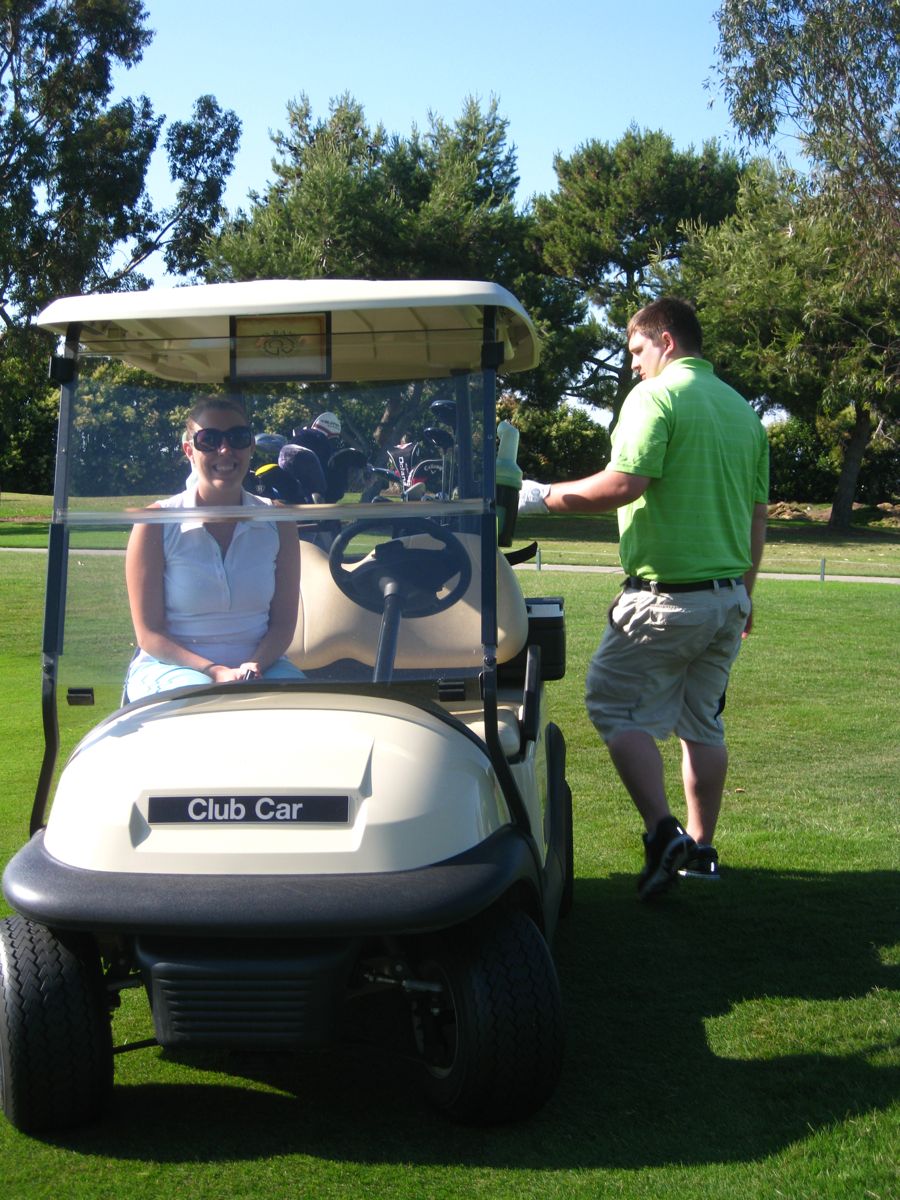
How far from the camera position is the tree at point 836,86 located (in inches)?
916

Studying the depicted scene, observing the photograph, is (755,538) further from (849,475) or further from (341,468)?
(849,475)

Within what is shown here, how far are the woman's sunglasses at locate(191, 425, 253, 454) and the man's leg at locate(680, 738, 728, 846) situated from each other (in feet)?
5.81

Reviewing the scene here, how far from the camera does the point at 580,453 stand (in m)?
35.6

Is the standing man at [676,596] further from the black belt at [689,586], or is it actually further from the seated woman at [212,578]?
the seated woman at [212,578]

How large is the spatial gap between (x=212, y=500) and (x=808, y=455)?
34391mm

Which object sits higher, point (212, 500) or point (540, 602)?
point (212, 500)

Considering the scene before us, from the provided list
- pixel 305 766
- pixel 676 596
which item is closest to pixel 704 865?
pixel 676 596

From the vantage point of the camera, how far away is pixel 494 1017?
8.29 ft

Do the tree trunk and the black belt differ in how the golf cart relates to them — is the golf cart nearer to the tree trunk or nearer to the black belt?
the black belt

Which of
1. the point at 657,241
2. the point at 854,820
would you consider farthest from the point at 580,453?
the point at 854,820

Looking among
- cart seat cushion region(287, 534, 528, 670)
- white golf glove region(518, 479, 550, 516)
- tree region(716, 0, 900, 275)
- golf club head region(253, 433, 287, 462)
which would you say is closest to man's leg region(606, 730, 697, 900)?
cart seat cushion region(287, 534, 528, 670)

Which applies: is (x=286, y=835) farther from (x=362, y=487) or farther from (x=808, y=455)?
(x=808, y=455)

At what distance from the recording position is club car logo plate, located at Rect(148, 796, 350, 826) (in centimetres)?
250

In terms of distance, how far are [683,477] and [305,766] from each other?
1.96 meters
